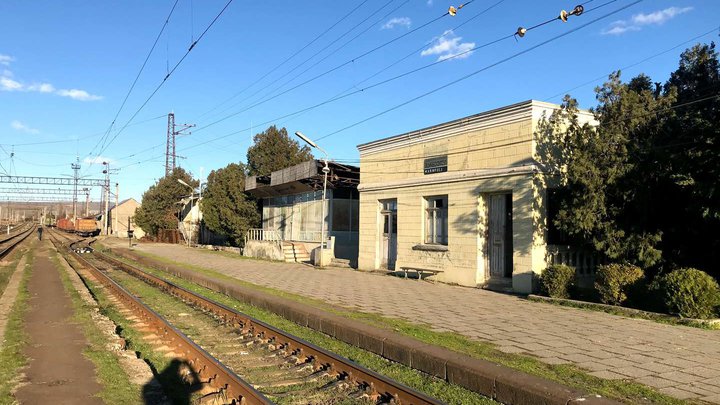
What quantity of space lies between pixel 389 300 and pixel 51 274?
14.4m

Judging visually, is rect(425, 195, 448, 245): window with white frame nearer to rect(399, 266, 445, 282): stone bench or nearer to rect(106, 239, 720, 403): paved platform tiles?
rect(399, 266, 445, 282): stone bench

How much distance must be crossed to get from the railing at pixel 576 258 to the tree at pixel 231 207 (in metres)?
23.9

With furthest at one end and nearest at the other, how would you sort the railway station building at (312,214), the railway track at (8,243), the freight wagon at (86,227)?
the freight wagon at (86,227) < the railway track at (8,243) < the railway station building at (312,214)

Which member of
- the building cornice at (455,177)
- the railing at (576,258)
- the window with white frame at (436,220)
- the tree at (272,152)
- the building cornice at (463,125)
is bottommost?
the railing at (576,258)

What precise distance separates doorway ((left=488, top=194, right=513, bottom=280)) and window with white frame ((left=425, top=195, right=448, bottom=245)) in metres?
1.92

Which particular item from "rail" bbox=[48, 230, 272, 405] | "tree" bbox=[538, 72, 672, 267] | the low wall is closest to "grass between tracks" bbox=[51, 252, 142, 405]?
"rail" bbox=[48, 230, 272, 405]

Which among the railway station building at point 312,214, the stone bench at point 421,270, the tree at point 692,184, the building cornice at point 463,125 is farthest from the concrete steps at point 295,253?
the tree at point 692,184

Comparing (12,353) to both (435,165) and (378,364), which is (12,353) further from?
(435,165)

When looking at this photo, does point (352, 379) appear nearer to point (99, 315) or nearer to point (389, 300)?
point (389, 300)

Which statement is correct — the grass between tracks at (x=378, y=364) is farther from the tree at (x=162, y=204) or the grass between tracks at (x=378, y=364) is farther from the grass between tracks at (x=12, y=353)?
the tree at (x=162, y=204)

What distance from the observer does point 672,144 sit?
10.9 m

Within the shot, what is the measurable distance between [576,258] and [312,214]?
52.6 ft

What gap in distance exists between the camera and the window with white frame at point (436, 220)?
16.8 metres

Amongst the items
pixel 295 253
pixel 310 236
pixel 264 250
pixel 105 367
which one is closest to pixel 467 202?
pixel 105 367
